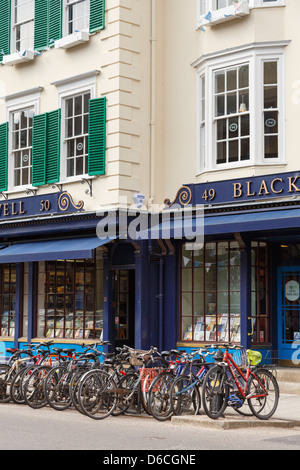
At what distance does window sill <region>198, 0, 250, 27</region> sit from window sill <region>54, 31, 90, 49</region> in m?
2.74

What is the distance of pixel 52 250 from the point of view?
18.6 meters

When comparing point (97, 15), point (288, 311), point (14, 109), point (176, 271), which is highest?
point (97, 15)

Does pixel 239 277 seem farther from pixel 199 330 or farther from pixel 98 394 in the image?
pixel 98 394

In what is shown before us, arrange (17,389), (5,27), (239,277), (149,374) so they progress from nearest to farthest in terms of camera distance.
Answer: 1. (149,374)
2. (17,389)
3. (239,277)
4. (5,27)

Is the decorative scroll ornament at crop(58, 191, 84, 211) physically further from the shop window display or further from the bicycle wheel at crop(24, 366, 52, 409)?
the bicycle wheel at crop(24, 366, 52, 409)

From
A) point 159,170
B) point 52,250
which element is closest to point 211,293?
point 159,170

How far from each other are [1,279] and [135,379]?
970cm

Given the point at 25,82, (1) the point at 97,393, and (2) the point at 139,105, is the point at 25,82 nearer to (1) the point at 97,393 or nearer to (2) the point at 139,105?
(2) the point at 139,105

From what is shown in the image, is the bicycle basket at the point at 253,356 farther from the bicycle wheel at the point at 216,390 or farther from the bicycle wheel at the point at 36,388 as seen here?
the bicycle wheel at the point at 36,388

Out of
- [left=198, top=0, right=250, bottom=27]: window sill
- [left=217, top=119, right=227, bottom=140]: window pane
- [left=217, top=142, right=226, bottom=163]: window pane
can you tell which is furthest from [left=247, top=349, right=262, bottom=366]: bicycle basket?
[left=198, top=0, right=250, bottom=27]: window sill

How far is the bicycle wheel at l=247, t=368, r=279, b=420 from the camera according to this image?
12.8m

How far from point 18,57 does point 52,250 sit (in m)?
5.12

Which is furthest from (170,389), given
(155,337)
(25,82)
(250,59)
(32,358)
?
(25,82)
